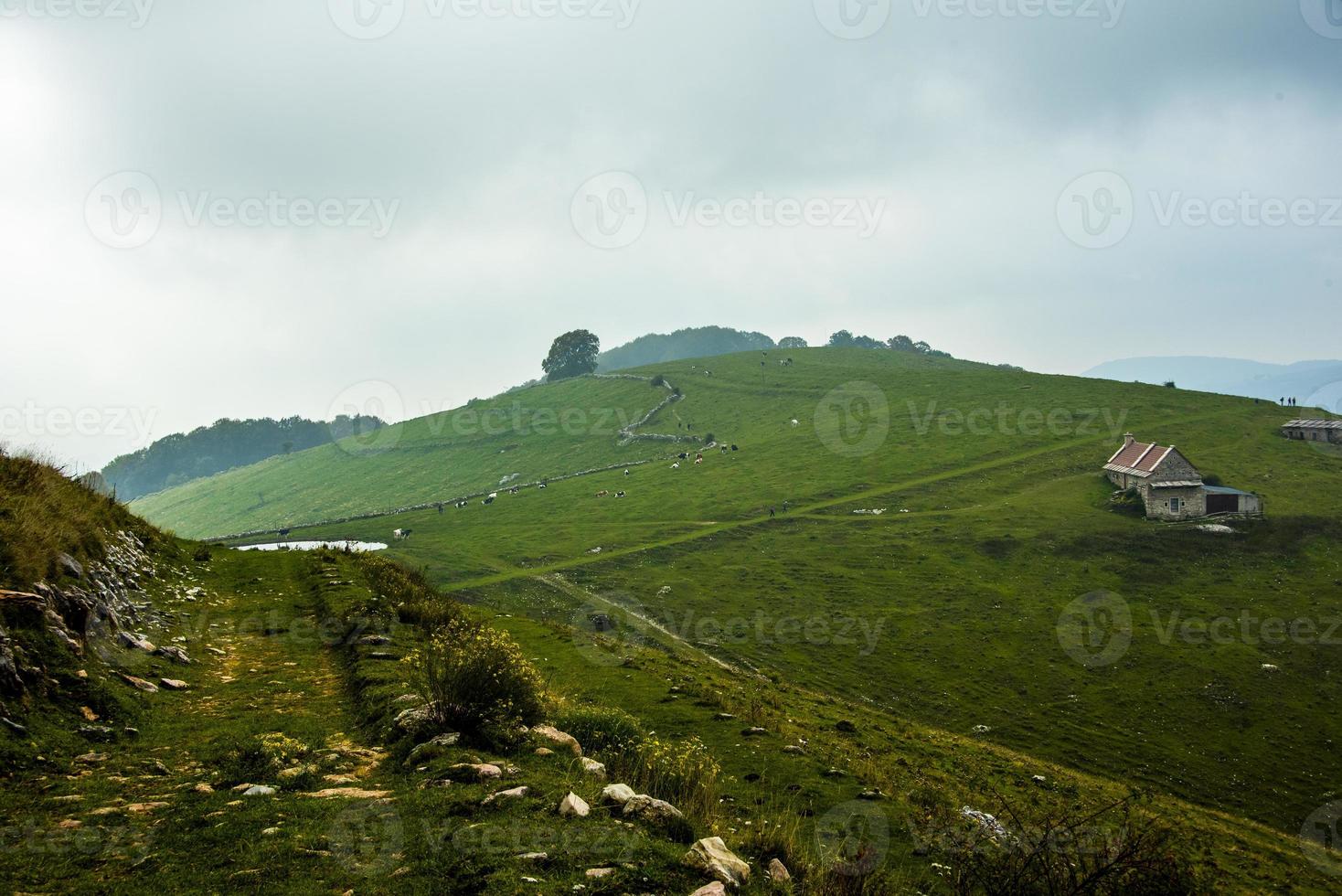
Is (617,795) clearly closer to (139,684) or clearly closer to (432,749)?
(432,749)

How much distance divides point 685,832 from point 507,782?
223cm

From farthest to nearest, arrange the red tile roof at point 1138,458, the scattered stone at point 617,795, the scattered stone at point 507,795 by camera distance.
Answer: the red tile roof at point 1138,458
the scattered stone at point 617,795
the scattered stone at point 507,795

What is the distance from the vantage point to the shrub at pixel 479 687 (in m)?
9.88

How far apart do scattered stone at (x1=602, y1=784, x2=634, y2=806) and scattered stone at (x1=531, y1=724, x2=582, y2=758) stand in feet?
6.59

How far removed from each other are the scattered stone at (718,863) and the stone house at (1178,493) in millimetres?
73886

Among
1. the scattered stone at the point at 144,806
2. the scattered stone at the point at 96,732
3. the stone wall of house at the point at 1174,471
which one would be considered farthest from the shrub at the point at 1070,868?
the stone wall of house at the point at 1174,471

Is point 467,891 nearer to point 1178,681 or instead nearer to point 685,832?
point 685,832

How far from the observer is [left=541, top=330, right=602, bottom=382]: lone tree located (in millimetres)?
187125

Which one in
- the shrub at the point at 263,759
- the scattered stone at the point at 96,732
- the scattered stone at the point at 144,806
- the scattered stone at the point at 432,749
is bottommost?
the scattered stone at the point at 432,749

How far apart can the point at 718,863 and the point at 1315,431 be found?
111 metres

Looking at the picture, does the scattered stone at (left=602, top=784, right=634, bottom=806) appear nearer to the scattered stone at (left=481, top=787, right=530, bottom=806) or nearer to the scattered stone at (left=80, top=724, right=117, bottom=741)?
the scattered stone at (left=481, top=787, right=530, bottom=806)

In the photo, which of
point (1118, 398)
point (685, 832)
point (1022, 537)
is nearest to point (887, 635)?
point (1022, 537)

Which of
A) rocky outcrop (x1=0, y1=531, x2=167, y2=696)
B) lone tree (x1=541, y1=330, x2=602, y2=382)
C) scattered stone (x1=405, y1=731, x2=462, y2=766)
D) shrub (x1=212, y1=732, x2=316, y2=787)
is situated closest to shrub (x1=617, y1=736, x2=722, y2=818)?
scattered stone (x1=405, y1=731, x2=462, y2=766)

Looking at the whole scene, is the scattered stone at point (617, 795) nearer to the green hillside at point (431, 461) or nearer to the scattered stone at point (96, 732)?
the scattered stone at point (96, 732)
